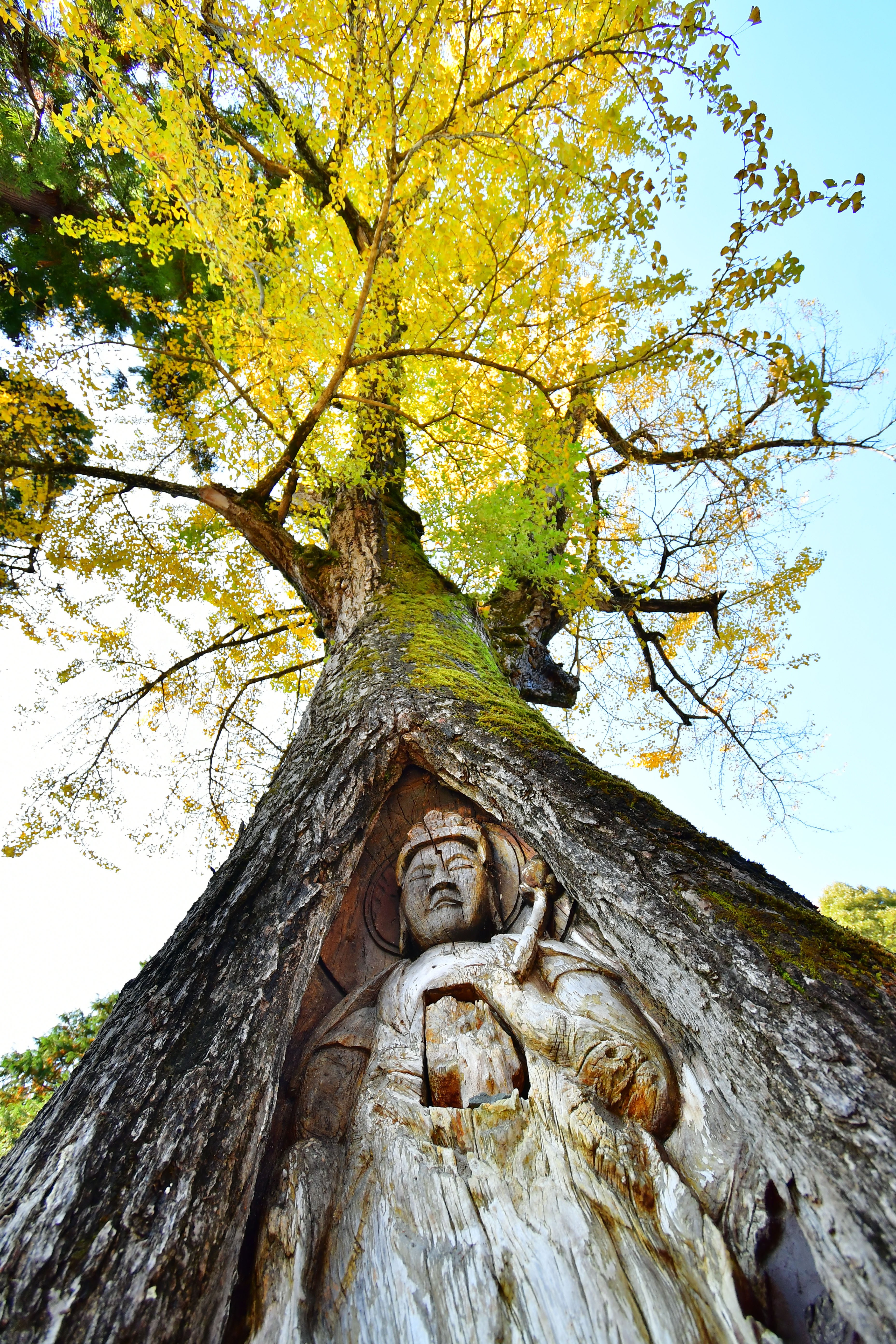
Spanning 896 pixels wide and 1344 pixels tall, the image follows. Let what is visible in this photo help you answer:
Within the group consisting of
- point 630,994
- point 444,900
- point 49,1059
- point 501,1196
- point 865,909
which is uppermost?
point 865,909

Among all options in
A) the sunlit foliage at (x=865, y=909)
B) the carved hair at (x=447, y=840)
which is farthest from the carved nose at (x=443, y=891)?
the sunlit foliage at (x=865, y=909)

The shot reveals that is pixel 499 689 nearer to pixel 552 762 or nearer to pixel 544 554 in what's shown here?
pixel 552 762

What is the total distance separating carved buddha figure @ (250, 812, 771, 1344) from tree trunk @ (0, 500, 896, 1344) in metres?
0.09

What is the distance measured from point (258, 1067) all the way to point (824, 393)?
4.22 metres

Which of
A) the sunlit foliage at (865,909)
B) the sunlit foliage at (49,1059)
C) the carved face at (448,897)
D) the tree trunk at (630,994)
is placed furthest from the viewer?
the sunlit foliage at (865,909)

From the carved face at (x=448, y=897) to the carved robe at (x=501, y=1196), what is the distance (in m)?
0.44

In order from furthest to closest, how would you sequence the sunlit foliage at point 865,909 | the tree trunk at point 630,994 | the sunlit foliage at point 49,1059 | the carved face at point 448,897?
the sunlit foliage at point 865,909 < the sunlit foliage at point 49,1059 < the carved face at point 448,897 < the tree trunk at point 630,994

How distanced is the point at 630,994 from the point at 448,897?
0.85 metres

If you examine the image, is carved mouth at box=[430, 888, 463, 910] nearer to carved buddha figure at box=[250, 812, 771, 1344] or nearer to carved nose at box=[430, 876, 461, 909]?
carved nose at box=[430, 876, 461, 909]

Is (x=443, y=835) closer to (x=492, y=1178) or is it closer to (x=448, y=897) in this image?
(x=448, y=897)

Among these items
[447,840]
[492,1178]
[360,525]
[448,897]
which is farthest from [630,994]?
[360,525]

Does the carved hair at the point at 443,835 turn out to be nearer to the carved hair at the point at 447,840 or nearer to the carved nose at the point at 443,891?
the carved hair at the point at 447,840

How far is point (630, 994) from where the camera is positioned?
1.95 meters

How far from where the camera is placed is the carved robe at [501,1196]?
126 centimetres
